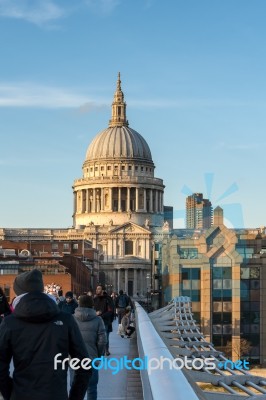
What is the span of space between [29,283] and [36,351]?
22.7 inches

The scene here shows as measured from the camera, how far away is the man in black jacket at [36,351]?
278 inches

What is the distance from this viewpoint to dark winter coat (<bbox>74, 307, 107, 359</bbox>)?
12461 mm

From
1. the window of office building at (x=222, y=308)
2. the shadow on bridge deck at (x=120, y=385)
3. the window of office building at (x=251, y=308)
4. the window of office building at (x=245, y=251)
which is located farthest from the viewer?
the window of office building at (x=245, y=251)

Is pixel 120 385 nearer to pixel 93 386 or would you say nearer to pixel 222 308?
pixel 93 386

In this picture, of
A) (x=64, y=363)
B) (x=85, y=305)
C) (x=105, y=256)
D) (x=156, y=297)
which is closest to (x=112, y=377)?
(x=85, y=305)

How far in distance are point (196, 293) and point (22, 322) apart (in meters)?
57.6

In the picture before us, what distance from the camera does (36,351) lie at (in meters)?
7.11

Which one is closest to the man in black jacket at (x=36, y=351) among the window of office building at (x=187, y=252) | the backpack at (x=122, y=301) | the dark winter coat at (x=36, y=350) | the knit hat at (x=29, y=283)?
the dark winter coat at (x=36, y=350)

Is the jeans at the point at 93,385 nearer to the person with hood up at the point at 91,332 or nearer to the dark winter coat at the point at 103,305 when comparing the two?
the person with hood up at the point at 91,332

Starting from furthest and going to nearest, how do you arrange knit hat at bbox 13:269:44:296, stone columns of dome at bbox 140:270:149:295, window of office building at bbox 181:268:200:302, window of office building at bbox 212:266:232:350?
stone columns of dome at bbox 140:270:149:295, window of office building at bbox 181:268:200:302, window of office building at bbox 212:266:232:350, knit hat at bbox 13:269:44:296

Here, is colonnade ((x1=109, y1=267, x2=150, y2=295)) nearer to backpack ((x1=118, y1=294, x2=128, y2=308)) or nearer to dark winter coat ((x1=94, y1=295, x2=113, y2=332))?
backpack ((x1=118, y1=294, x2=128, y2=308))

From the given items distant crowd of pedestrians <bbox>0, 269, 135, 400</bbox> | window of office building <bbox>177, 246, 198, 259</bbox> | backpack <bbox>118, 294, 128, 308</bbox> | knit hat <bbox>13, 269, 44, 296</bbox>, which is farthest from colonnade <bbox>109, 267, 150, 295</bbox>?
distant crowd of pedestrians <bbox>0, 269, 135, 400</bbox>

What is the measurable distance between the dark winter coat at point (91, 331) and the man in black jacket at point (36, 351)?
5.22 metres

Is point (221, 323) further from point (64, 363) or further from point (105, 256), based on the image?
point (105, 256)
